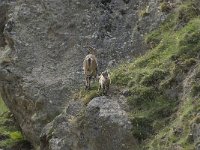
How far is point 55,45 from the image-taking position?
107 feet

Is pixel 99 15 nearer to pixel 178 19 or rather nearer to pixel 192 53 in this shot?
pixel 178 19

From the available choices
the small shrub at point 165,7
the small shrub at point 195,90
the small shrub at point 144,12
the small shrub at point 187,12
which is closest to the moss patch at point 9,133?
the small shrub at point 144,12

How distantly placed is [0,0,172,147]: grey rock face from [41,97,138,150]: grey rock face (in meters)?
5.10

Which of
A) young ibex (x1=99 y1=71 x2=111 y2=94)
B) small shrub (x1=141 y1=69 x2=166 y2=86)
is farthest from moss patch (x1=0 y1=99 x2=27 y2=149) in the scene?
small shrub (x1=141 y1=69 x2=166 y2=86)

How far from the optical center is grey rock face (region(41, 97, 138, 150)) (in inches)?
878

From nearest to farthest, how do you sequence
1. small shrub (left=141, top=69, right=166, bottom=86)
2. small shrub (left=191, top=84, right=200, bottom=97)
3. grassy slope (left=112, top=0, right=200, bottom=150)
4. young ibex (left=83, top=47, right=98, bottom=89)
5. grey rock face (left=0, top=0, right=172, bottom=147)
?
grassy slope (left=112, top=0, right=200, bottom=150) < small shrub (left=191, top=84, right=200, bottom=97) < small shrub (left=141, top=69, right=166, bottom=86) < young ibex (left=83, top=47, right=98, bottom=89) < grey rock face (left=0, top=0, right=172, bottom=147)

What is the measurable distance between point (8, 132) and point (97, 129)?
14261 mm

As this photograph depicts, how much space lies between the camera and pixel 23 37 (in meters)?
33.2

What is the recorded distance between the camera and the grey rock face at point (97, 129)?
22.3m

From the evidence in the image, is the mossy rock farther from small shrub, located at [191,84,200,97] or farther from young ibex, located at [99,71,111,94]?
young ibex, located at [99,71,111,94]

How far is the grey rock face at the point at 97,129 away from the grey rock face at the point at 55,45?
5.10 m

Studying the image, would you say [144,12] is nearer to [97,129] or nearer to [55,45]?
[55,45]

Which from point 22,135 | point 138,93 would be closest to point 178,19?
point 138,93

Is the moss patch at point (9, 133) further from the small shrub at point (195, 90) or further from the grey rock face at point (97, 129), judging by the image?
the small shrub at point (195, 90)
